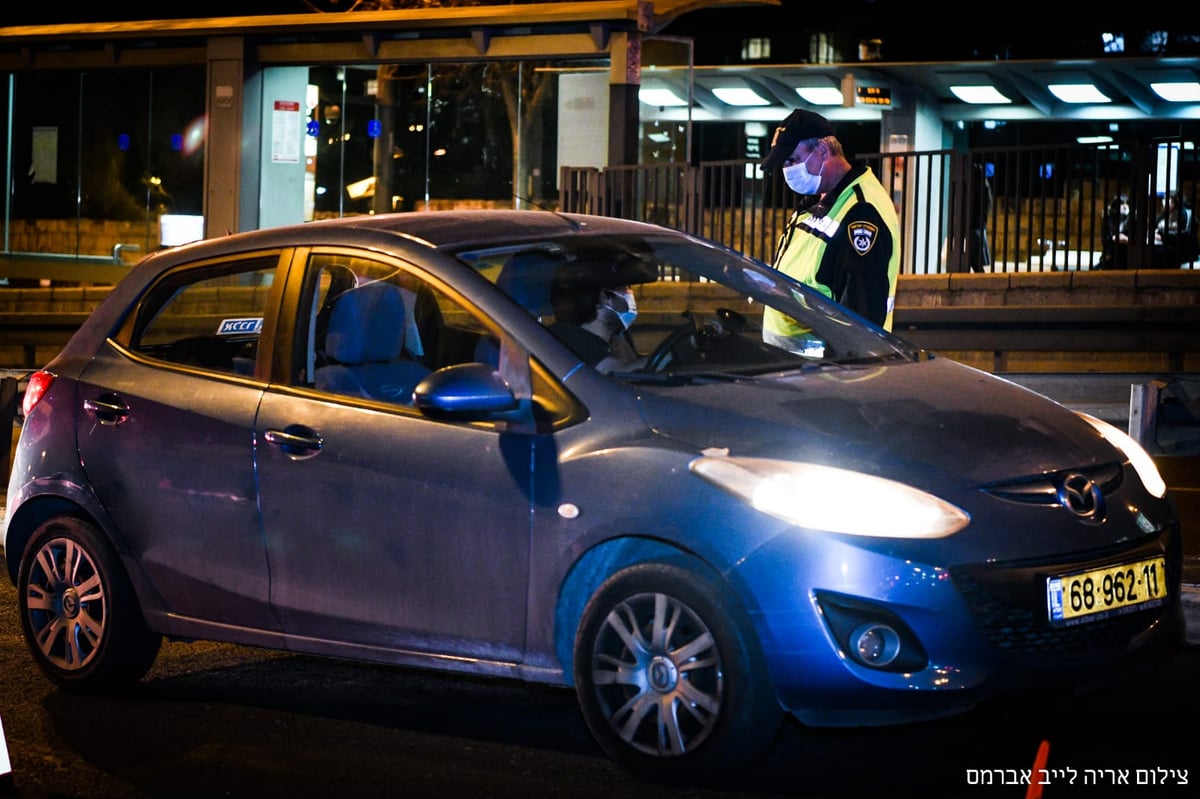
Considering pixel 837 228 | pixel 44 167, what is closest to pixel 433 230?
pixel 837 228

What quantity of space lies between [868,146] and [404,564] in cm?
2120

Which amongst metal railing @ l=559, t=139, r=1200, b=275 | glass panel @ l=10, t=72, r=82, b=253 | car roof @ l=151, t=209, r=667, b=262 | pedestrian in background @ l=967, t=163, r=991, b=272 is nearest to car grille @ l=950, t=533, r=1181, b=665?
car roof @ l=151, t=209, r=667, b=262

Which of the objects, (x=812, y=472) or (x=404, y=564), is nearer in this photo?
(x=812, y=472)

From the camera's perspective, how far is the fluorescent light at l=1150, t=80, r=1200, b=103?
2312 cm

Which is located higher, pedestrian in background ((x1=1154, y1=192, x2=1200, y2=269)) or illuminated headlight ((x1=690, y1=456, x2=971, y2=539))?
pedestrian in background ((x1=1154, y1=192, x2=1200, y2=269))

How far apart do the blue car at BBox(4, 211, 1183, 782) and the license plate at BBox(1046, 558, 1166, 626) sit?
0.04ft

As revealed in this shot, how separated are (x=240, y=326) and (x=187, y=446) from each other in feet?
1.71

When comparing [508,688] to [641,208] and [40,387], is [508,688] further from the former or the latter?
[641,208]

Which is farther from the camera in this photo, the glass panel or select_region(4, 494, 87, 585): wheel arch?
the glass panel

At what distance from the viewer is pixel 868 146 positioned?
26.0 meters

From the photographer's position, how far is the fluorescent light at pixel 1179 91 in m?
23.1

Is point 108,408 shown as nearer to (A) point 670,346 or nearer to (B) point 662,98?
(A) point 670,346

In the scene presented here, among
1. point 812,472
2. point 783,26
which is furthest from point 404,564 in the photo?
point 783,26

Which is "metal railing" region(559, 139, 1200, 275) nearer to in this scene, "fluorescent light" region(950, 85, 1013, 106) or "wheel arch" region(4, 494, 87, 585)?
"fluorescent light" region(950, 85, 1013, 106)
